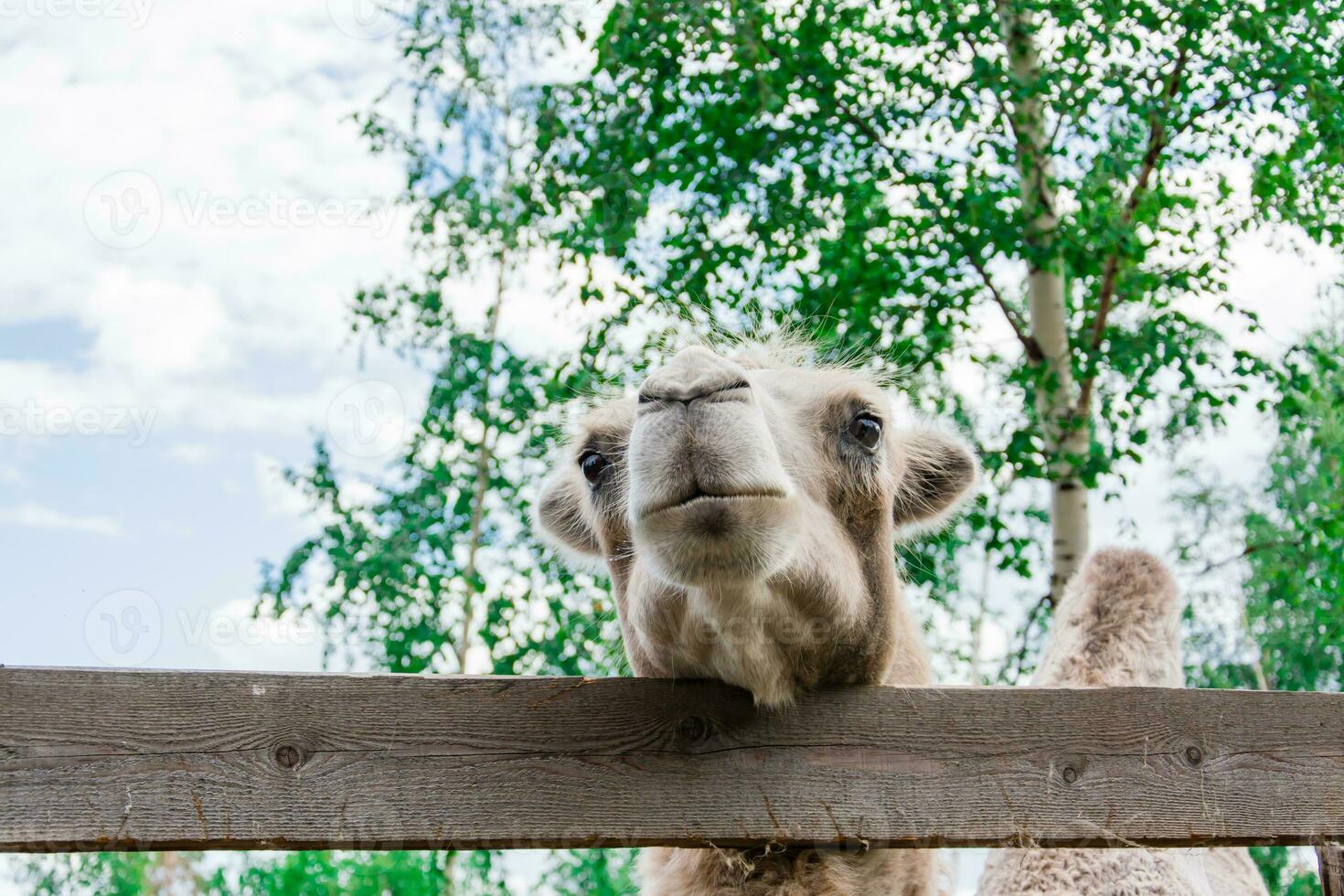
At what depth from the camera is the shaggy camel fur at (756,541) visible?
2227 mm

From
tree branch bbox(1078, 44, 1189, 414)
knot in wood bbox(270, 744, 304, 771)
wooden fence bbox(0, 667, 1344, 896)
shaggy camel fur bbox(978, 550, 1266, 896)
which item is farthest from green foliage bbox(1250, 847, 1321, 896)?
knot in wood bbox(270, 744, 304, 771)

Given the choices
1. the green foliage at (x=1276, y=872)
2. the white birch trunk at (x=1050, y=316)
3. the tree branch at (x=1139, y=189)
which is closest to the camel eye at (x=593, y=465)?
the white birch trunk at (x=1050, y=316)

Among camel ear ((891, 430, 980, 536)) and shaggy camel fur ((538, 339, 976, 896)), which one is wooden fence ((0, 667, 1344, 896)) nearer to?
shaggy camel fur ((538, 339, 976, 896))

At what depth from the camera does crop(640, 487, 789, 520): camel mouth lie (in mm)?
2199

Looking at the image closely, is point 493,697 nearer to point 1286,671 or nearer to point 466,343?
point 466,343

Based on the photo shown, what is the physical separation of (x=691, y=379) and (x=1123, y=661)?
2.60 metres

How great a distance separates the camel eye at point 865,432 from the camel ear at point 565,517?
0.92 metres

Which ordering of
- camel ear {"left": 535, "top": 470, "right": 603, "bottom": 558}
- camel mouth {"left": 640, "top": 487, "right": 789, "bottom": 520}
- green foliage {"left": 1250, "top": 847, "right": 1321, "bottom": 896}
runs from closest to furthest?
1. camel mouth {"left": 640, "top": 487, "right": 789, "bottom": 520}
2. camel ear {"left": 535, "top": 470, "right": 603, "bottom": 558}
3. green foliage {"left": 1250, "top": 847, "right": 1321, "bottom": 896}

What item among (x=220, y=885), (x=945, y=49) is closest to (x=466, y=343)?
(x=945, y=49)

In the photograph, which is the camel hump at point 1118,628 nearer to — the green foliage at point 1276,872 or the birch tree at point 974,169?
the birch tree at point 974,169

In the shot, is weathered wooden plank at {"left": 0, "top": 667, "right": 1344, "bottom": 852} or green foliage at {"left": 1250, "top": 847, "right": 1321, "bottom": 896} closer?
weathered wooden plank at {"left": 0, "top": 667, "right": 1344, "bottom": 852}

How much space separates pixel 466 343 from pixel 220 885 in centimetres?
577

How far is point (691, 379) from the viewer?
2.28m

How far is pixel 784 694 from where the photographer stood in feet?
8.04
